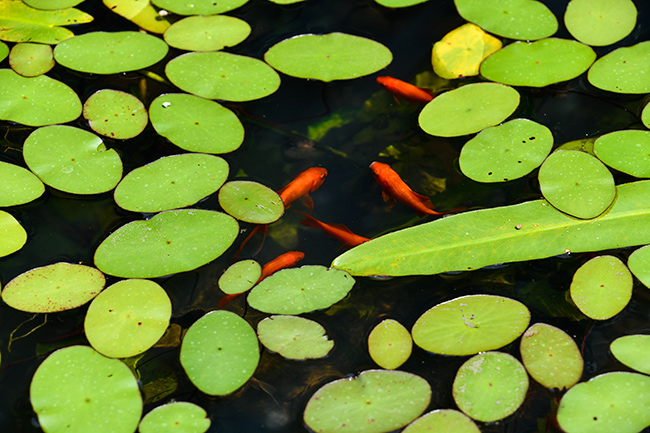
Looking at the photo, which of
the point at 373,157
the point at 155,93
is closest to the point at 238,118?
the point at 155,93

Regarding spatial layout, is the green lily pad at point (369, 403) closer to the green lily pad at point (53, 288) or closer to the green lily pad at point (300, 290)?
the green lily pad at point (300, 290)

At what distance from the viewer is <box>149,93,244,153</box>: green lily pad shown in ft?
7.31

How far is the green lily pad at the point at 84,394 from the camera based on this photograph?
164cm

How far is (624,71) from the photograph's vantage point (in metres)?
2.42

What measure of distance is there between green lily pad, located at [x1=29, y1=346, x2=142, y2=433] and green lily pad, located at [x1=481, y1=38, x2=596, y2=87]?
1.99m

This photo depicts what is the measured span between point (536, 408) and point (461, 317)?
37cm

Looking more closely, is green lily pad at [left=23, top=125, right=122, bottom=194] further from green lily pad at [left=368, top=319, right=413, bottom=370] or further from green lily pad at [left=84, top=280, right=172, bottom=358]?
green lily pad at [left=368, top=319, right=413, bottom=370]

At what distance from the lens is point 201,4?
2621 millimetres

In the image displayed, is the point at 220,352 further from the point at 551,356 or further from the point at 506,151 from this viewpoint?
the point at 506,151

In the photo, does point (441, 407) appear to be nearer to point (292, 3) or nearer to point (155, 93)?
point (155, 93)

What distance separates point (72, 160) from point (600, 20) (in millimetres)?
2515

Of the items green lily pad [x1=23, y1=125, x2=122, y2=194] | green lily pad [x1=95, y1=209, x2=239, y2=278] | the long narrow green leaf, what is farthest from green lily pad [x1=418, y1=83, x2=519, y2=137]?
green lily pad [x1=23, y1=125, x2=122, y2=194]

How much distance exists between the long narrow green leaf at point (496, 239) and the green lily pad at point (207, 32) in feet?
4.06

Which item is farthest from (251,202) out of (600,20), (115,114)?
(600,20)
